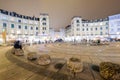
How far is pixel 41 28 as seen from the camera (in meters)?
81.6

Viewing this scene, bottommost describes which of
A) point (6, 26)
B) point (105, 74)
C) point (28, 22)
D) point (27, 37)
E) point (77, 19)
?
point (105, 74)

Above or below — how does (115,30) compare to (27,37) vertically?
above

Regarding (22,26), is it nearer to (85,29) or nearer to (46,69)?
(85,29)

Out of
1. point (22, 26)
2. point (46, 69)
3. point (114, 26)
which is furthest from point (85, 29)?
point (46, 69)

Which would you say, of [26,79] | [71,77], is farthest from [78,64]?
[26,79]

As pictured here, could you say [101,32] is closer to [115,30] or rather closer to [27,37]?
[115,30]

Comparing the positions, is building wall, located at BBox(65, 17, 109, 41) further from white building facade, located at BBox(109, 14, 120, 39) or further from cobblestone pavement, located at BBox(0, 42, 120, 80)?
cobblestone pavement, located at BBox(0, 42, 120, 80)

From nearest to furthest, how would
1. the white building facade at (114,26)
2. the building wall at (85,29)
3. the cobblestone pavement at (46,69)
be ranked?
the cobblestone pavement at (46,69), the white building facade at (114,26), the building wall at (85,29)

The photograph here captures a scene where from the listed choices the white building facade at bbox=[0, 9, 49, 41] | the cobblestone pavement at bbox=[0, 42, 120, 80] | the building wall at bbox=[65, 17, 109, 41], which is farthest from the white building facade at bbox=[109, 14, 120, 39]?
the cobblestone pavement at bbox=[0, 42, 120, 80]

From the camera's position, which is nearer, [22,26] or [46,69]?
[46,69]

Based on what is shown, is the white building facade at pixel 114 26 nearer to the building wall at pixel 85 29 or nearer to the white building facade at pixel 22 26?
the building wall at pixel 85 29

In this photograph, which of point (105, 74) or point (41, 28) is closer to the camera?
point (105, 74)

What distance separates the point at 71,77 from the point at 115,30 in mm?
89369

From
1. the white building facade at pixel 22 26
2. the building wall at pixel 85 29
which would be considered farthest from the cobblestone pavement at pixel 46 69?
the building wall at pixel 85 29
